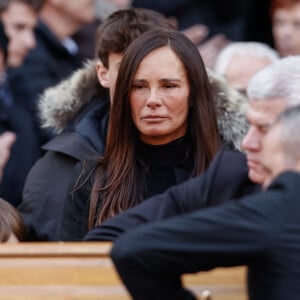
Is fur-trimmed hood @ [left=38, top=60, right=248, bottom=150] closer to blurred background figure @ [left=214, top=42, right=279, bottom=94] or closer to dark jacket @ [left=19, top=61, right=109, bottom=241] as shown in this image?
dark jacket @ [left=19, top=61, right=109, bottom=241]

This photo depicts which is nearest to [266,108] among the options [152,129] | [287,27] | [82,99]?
[152,129]

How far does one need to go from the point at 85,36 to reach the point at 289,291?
5.08 meters

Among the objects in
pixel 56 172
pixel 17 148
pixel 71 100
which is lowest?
pixel 17 148

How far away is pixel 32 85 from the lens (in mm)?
7273

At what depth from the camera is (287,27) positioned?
7.74 metres

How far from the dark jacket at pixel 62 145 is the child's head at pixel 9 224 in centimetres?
29

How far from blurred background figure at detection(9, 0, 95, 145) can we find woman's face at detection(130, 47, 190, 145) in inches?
84.8

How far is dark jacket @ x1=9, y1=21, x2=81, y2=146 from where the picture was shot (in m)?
7.15

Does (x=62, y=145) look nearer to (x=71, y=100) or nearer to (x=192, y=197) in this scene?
(x=71, y=100)

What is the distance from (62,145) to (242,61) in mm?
2078

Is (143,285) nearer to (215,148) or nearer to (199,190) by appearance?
(199,190)

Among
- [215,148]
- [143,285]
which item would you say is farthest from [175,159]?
[143,285]

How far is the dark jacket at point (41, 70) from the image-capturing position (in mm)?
7152

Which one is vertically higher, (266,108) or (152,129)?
(266,108)
